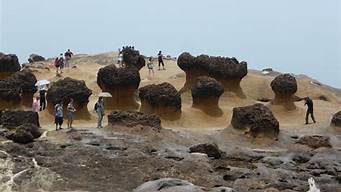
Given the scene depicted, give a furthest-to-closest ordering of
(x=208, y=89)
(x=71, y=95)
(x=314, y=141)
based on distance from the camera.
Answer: (x=208, y=89) < (x=71, y=95) < (x=314, y=141)

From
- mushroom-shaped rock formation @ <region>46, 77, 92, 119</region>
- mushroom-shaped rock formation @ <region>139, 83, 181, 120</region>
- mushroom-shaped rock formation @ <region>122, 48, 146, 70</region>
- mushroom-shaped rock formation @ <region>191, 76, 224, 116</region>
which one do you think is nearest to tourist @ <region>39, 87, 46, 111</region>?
mushroom-shaped rock formation @ <region>46, 77, 92, 119</region>

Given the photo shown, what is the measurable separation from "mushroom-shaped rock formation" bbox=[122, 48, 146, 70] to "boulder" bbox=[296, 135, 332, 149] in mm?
15004

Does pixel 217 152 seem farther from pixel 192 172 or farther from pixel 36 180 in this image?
pixel 36 180

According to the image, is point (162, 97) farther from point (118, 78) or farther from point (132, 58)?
point (132, 58)

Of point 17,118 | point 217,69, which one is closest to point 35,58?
point 217,69

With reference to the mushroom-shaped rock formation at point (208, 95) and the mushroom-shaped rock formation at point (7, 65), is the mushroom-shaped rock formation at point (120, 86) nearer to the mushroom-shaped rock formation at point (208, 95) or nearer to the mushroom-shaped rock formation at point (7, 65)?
the mushroom-shaped rock formation at point (208, 95)

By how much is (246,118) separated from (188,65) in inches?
375

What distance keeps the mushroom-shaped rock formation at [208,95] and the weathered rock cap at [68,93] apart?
18.7 feet

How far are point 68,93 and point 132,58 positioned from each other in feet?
35.7

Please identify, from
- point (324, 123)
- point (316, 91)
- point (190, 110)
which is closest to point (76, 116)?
point (190, 110)

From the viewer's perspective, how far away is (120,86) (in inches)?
1151

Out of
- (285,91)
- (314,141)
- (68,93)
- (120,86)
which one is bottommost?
(314,141)

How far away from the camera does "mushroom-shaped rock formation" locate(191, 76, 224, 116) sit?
2980 cm

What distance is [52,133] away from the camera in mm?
22422
